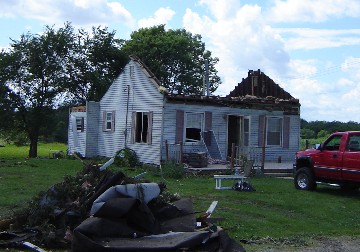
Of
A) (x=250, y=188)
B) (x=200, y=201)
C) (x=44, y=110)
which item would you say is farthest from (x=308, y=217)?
(x=44, y=110)

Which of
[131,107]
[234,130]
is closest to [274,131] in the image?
[234,130]

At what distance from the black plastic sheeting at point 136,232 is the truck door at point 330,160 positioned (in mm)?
8366

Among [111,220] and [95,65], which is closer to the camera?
[111,220]

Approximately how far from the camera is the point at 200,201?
13414 millimetres

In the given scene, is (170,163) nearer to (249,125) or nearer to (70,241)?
(249,125)

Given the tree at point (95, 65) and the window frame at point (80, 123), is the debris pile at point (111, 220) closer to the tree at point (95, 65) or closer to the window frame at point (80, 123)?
the window frame at point (80, 123)

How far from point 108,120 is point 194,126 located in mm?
6038

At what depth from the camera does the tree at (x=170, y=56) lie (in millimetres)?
51125

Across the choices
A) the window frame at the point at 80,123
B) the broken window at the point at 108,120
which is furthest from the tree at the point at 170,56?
the broken window at the point at 108,120

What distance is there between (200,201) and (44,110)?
74.1 feet

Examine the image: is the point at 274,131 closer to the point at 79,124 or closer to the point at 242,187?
the point at 242,187

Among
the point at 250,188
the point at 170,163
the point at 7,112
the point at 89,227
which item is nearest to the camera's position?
the point at 89,227

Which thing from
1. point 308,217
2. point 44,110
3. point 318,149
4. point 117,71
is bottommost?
point 308,217

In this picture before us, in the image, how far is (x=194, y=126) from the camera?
23.5 meters
